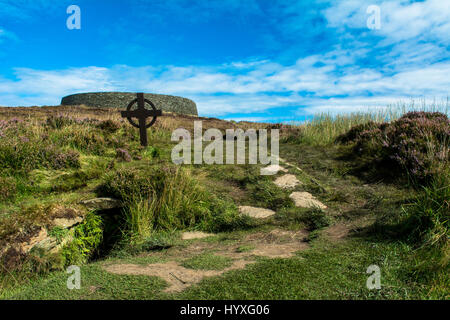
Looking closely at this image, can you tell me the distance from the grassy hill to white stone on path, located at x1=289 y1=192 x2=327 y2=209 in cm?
14

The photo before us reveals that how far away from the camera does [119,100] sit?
114ft

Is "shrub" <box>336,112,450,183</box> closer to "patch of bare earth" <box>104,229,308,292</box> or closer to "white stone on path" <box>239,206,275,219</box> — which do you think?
"white stone on path" <box>239,206,275,219</box>

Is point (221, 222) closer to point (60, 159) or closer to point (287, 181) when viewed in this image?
point (287, 181)

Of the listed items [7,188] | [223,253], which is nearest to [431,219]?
[223,253]

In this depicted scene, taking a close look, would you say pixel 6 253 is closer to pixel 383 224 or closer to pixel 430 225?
pixel 383 224

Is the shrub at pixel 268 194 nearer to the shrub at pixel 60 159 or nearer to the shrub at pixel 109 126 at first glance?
A: the shrub at pixel 60 159

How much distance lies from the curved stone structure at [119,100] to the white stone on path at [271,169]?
28239mm

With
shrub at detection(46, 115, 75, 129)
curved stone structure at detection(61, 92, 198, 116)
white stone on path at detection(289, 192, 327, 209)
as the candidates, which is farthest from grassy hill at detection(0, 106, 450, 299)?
curved stone structure at detection(61, 92, 198, 116)

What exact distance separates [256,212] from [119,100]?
1270 inches

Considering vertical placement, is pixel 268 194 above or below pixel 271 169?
below

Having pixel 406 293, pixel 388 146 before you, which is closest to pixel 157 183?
pixel 406 293

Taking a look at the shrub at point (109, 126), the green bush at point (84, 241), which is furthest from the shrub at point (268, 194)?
the shrub at point (109, 126)

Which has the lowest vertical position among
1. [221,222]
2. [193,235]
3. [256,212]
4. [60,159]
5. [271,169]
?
[193,235]

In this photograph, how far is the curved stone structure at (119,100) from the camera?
3453 cm
